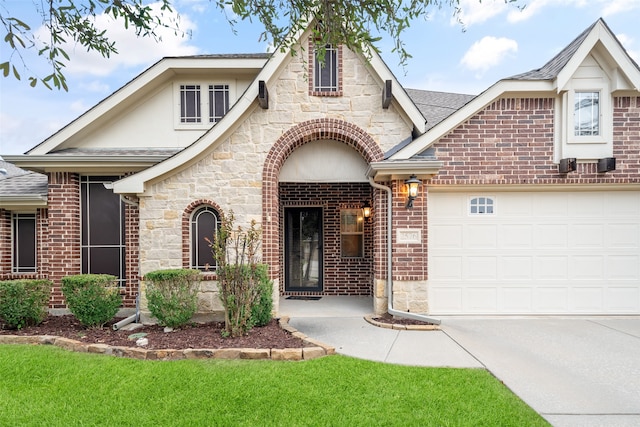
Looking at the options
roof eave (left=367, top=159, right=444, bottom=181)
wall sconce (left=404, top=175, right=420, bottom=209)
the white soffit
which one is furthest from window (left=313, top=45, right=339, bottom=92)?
wall sconce (left=404, top=175, right=420, bottom=209)

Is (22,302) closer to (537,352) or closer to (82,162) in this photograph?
(82,162)

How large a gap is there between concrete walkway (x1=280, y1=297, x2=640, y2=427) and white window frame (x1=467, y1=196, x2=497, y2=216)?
217 cm

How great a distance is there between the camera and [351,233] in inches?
371

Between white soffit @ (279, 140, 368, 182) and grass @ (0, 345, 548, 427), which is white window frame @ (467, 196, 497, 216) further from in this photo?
grass @ (0, 345, 548, 427)

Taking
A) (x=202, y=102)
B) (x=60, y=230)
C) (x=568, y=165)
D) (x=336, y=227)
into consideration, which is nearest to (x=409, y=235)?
(x=336, y=227)

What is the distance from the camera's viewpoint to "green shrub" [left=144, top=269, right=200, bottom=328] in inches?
228

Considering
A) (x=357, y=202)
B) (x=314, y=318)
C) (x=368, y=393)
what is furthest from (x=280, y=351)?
(x=357, y=202)

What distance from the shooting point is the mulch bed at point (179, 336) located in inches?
199

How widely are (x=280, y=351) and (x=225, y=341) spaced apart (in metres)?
1.05

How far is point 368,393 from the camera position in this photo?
3.67 m

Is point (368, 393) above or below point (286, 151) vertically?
below

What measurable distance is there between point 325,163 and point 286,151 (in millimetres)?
945

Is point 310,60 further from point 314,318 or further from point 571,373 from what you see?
point 571,373

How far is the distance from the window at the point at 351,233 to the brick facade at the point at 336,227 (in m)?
0.12
